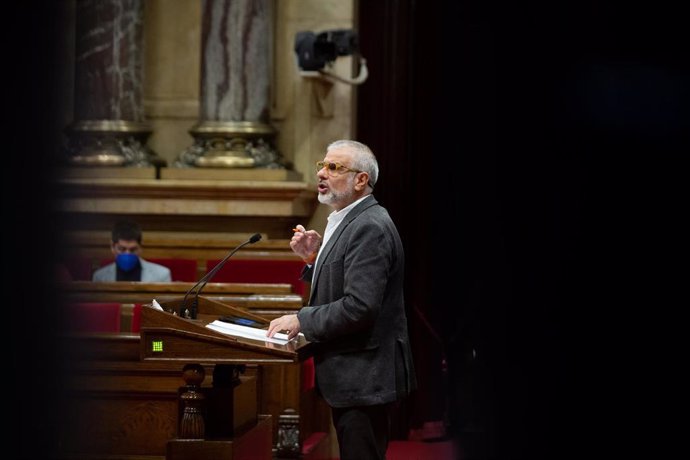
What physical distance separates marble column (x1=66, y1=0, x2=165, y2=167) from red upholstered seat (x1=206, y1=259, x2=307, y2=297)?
124cm

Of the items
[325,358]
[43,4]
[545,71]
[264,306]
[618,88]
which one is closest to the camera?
[43,4]

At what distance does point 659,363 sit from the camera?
6.11 m

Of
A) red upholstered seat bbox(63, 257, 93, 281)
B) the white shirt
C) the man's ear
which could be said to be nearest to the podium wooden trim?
the white shirt

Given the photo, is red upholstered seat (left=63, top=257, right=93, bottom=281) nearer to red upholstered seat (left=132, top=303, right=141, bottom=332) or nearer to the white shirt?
red upholstered seat (left=132, top=303, right=141, bottom=332)

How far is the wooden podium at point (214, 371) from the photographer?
2996 millimetres

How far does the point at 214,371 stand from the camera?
11.4 ft

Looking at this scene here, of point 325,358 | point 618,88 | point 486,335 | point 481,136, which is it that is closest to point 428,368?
point 486,335

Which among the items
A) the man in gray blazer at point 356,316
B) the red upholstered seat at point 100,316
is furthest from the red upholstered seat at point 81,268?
the man in gray blazer at point 356,316

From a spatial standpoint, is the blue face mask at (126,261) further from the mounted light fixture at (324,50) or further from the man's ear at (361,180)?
the man's ear at (361,180)

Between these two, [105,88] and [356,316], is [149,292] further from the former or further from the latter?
[356,316]

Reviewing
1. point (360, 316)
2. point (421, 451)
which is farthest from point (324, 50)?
point (360, 316)

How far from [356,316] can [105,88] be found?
4605mm

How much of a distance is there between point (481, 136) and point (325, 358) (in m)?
4.39

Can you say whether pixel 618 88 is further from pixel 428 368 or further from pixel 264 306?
pixel 264 306
